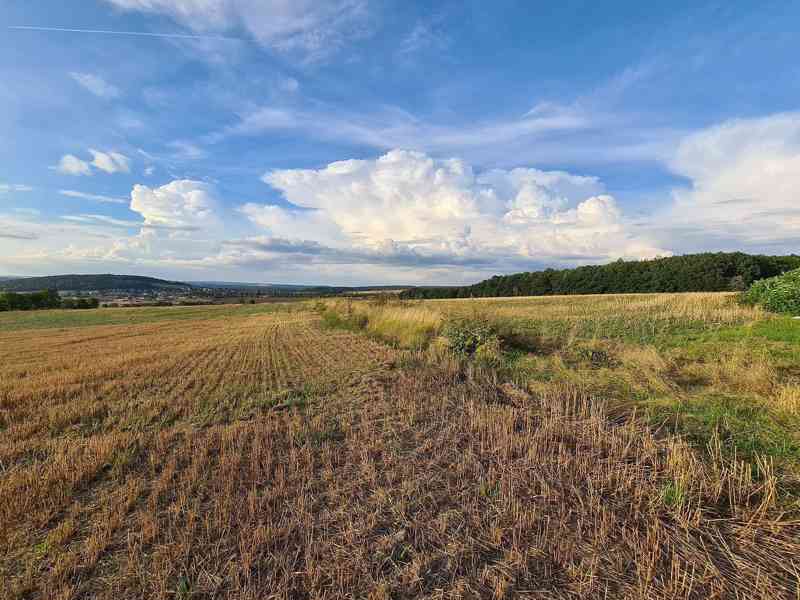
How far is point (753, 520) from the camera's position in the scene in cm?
330

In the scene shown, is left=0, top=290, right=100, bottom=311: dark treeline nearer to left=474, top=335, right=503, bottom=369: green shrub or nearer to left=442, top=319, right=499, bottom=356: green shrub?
left=442, top=319, right=499, bottom=356: green shrub

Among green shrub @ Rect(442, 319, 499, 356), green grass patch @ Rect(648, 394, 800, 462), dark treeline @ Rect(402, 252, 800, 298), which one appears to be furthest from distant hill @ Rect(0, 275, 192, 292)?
green grass patch @ Rect(648, 394, 800, 462)

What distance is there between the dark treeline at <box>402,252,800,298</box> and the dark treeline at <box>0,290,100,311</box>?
Answer: 254ft

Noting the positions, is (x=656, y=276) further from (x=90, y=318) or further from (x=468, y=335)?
(x=90, y=318)

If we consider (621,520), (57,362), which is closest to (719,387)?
(621,520)

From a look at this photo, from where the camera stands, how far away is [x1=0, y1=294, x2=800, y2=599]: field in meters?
2.89

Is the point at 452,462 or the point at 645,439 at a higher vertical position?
the point at 645,439

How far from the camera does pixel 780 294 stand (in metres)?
19.2

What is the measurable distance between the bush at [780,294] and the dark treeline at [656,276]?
40.2 meters

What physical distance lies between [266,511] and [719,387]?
8561 millimetres

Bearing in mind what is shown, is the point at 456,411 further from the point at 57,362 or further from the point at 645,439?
the point at 57,362

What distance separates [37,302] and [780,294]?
121 meters

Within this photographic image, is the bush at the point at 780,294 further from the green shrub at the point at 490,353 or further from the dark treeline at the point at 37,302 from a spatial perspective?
the dark treeline at the point at 37,302

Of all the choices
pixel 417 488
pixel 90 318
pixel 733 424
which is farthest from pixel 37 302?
pixel 733 424
